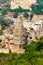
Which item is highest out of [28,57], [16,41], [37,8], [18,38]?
[28,57]

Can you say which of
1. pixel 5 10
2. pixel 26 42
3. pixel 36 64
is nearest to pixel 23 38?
pixel 26 42

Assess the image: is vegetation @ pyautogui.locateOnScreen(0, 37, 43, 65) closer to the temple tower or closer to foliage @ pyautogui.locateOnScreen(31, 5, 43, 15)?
the temple tower

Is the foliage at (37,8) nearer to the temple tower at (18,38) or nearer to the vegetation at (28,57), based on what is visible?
the temple tower at (18,38)

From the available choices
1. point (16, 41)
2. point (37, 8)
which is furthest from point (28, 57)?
point (37, 8)

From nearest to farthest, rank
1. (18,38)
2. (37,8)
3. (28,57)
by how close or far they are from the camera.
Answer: (28,57) < (18,38) < (37,8)

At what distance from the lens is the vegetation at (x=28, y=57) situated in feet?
68.9

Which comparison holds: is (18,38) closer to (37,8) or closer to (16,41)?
(16,41)

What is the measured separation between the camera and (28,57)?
22.0 metres

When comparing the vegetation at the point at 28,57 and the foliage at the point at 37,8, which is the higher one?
the vegetation at the point at 28,57

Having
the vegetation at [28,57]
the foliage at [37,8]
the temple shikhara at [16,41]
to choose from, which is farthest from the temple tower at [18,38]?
the foliage at [37,8]

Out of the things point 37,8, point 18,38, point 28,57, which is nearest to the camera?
point 28,57

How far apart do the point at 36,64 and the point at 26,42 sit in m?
5.69

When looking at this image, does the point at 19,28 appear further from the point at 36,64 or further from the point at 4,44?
the point at 36,64

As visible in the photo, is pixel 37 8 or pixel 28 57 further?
pixel 37 8
